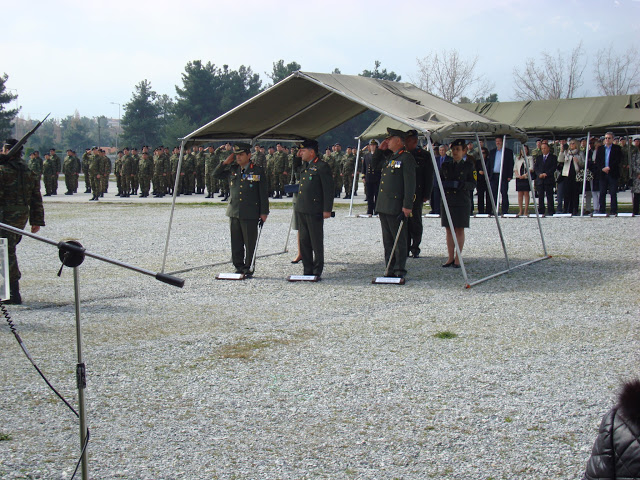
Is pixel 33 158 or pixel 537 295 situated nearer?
pixel 537 295

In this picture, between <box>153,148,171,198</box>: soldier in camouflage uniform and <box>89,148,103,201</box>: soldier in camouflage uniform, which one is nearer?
<box>89,148,103,201</box>: soldier in camouflage uniform

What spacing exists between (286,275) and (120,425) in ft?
19.3

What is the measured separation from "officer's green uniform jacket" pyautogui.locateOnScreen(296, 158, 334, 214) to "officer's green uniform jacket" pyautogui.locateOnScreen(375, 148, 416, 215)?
72 cm

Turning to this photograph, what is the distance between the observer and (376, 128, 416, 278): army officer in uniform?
9398mm

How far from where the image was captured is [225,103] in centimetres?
5959

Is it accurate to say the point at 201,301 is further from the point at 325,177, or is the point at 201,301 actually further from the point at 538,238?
the point at 538,238

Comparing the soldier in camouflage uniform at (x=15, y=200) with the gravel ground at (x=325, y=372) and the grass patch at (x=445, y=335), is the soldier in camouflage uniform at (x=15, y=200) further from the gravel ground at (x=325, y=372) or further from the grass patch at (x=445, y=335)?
the grass patch at (x=445, y=335)

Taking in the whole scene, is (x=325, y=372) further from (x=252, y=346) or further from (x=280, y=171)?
(x=280, y=171)

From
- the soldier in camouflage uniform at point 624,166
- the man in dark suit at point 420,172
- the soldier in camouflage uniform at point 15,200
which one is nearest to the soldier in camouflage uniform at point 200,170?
the soldier in camouflage uniform at point 624,166

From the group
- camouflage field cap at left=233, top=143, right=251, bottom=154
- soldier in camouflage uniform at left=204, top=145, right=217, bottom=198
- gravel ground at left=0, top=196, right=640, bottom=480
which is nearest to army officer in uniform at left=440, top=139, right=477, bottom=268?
gravel ground at left=0, top=196, right=640, bottom=480

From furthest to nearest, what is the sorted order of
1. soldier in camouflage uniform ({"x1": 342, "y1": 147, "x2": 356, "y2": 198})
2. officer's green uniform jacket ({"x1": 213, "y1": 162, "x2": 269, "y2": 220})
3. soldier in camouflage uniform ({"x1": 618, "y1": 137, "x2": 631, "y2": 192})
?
1. soldier in camouflage uniform ({"x1": 342, "y1": 147, "x2": 356, "y2": 198})
2. soldier in camouflage uniform ({"x1": 618, "y1": 137, "x2": 631, "y2": 192})
3. officer's green uniform jacket ({"x1": 213, "y1": 162, "x2": 269, "y2": 220})

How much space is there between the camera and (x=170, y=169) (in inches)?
1156

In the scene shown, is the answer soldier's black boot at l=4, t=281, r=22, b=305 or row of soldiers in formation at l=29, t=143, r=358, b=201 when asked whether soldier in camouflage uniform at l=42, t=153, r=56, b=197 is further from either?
soldier's black boot at l=4, t=281, r=22, b=305

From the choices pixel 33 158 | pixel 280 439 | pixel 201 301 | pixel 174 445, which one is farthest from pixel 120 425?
pixel 33 158
